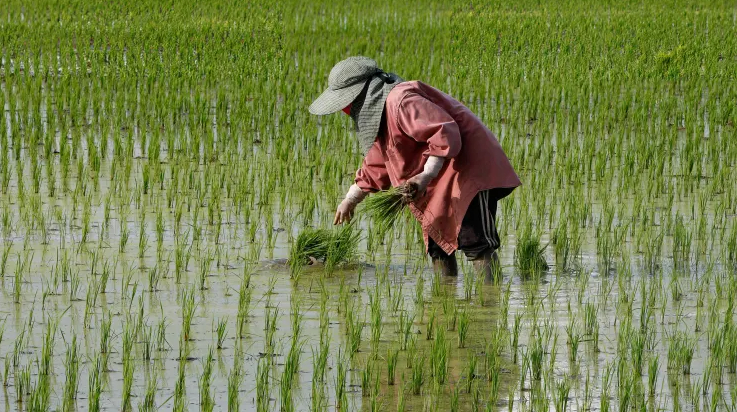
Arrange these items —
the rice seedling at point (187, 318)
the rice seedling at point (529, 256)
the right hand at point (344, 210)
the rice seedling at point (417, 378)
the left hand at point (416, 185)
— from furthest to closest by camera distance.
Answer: the rice seedling at point (529, 256), the right hand at point (344, 210), the left hand at point (416, 185), the rice seedling at point (187, 318), the rice seedling at point (417, 378)

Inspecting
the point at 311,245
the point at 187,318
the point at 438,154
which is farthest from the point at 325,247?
the point at 187,318

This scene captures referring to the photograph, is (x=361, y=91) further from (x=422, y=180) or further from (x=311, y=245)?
(x=311, y=245)

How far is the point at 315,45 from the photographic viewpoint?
11633 millimetres

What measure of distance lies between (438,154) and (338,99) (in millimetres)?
431

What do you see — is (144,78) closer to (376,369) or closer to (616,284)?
(616,284)

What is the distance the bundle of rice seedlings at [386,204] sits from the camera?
4.24 metres

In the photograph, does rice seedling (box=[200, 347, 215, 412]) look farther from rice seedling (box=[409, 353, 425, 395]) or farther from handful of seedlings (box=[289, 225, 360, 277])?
handful of seedlings (box=[289, 225, 360, 277])

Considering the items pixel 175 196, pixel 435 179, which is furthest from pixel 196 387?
pixel 175 196

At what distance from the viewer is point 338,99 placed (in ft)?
13.4

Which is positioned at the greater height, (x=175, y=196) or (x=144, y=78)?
(x=144, y=78)

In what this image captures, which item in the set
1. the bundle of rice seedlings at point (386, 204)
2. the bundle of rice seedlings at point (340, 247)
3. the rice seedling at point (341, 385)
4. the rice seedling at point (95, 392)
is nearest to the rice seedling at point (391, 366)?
the rice seedling at point (341, 385)

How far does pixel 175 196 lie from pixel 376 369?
8.70 feet

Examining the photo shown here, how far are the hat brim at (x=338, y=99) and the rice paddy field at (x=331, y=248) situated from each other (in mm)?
653

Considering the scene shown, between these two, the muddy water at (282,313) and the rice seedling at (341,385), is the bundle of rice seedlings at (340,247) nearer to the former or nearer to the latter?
the muddy water at (282,313)
